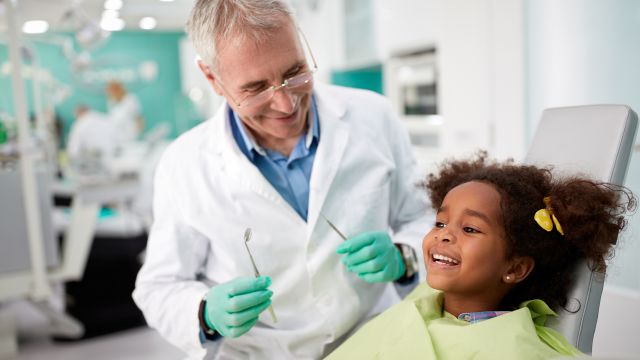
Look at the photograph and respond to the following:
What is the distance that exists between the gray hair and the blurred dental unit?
616 mm

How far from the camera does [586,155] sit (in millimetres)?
1229

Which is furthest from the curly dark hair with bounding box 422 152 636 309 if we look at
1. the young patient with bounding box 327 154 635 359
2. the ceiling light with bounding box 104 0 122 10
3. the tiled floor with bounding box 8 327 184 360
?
the ceiling light with bounding box 104 0 122 10

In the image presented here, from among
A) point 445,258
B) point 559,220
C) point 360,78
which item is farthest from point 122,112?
point 559,220

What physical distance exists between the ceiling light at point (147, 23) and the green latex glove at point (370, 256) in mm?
7501

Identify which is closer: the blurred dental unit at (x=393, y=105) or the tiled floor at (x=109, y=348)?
the blurred dental unit at (x=393, y=105)

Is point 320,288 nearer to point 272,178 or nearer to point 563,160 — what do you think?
point 272,178

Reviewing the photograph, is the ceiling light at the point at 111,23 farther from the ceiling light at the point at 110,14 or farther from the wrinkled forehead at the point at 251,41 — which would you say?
the wrinkled forehead at the point at 251,41

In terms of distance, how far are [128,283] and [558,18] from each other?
10.5ft

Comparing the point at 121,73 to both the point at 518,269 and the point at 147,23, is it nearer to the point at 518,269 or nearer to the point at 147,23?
the point at 147,23

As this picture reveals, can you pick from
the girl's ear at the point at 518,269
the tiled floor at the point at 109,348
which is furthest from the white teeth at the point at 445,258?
the tiled floor at the point at 109,348

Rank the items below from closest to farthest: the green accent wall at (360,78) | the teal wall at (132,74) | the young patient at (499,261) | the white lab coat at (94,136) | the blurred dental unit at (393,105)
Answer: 1. the young patient at (499,261)
2. the blurred dental unit at (393,105)
3. the green accent wall at (360,78)
4. the white lab coat at (94,136)
5. the teal wall at (132,74)

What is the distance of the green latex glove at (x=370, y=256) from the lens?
131 cm

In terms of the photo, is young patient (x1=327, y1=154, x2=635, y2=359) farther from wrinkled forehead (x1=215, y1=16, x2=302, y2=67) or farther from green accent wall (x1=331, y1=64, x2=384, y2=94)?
green accent wall (x1=331, y1=64, x2=384, y2=94)

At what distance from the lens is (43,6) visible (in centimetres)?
320
